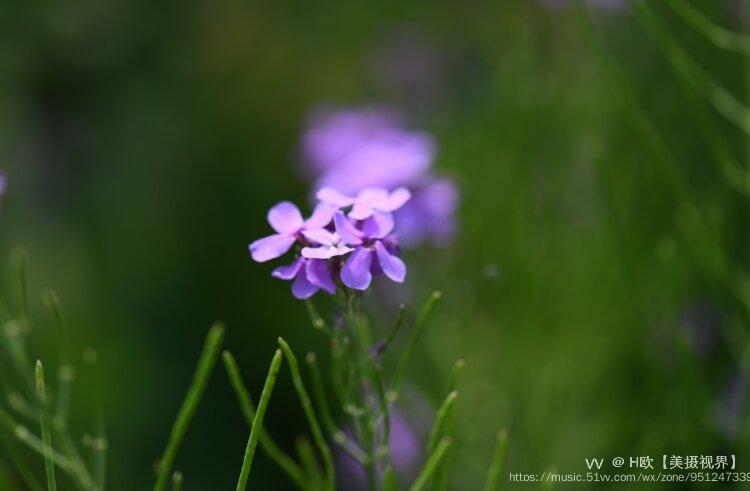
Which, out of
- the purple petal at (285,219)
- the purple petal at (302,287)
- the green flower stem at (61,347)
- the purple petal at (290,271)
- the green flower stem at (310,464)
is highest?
the purple petal at (285,219)

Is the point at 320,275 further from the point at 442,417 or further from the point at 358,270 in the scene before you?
the point at 442,417

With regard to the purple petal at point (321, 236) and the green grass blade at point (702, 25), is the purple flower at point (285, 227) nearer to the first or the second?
the purple petal at point (321, 236)

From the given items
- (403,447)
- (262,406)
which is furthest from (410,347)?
(403,447)

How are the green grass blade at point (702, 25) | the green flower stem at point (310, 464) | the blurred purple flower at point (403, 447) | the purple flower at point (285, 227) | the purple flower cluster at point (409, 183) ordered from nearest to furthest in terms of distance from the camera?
1. the purple flower at point (285, 227)
2. the green flower stem at point (310, 464)
3. the green grass blade at point (702, 25)
4. the purple flower cluster at point (409, 183)
5. the blurred purple flower at point (403, 447)

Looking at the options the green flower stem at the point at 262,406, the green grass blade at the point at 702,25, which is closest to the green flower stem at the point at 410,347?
the green flower stem at the point at 262,406

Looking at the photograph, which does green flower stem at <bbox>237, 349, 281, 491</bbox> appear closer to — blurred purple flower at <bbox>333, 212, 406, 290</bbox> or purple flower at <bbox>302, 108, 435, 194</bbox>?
blurred purple flower at <bbox>333, 212, 406, 290</bbox>

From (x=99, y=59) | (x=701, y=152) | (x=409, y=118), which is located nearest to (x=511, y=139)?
(x=701, y=152)

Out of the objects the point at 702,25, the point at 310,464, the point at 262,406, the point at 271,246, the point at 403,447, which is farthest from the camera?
the point at 403,447

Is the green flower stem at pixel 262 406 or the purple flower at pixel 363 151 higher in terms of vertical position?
the green flower stem at pixel 262 406

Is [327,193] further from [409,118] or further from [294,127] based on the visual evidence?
[294,127]
